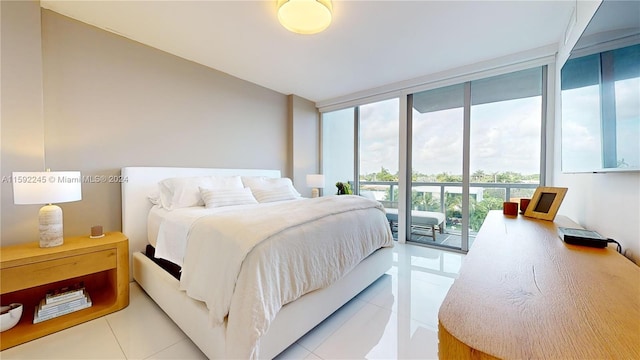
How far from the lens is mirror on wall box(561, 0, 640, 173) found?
82cm

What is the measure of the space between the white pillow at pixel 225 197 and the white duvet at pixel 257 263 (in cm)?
80

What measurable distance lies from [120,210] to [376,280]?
9.09 ft

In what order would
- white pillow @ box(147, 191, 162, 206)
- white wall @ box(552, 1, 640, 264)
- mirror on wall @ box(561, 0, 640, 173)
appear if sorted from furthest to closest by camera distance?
1. white pillow @ box(147, 191, 162, 206)
2. white wall @ box(552, 1, 640, 264)
3. mirror on wall @ box(561, 0, 640, 173)

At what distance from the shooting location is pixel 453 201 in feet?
11.3

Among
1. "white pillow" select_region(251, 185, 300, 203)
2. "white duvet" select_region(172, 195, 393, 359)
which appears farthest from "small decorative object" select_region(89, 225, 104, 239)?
"white pillow" select_region(251, 185, 300, 203)

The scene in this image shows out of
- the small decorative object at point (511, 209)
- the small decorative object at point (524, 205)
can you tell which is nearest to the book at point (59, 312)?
the small decorative object at point (511, 209)

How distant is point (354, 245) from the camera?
1925 millimetres

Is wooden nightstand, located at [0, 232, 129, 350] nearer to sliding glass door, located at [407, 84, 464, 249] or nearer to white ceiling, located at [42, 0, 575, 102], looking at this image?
white ceiling, located at [42, 0, 575, 102]

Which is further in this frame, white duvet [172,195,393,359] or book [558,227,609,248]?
white duvet [172,195,393,359]

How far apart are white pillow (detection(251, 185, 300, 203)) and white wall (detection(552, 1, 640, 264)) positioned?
2641mm

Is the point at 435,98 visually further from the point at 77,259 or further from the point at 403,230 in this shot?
the point at 77,259

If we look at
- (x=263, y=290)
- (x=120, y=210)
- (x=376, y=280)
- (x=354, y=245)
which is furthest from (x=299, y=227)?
(x=120, y=210)

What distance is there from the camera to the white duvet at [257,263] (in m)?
1.17

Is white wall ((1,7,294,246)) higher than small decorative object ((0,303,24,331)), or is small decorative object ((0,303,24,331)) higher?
white wall ((1,7,294,246))
